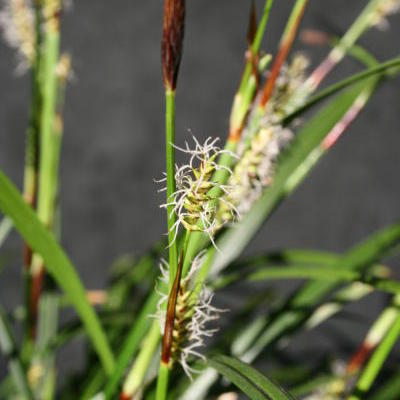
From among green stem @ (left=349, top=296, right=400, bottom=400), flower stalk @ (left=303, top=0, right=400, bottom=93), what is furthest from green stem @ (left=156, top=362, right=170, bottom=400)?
flower stalk @ (left=303, top=0, right=400, bottom=93)

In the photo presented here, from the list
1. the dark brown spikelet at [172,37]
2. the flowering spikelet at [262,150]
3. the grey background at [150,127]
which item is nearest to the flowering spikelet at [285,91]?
the flowering spikelet at [262,150]

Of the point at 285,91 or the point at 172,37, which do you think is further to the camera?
the point at 285,91

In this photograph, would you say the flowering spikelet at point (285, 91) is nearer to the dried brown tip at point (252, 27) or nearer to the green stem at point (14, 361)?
the dried brown tip at point (252, 27)

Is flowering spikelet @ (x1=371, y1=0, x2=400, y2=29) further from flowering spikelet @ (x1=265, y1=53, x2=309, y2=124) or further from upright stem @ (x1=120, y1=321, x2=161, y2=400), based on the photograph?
upright stem @ (x1=120, y1=321, x2=161, y2=400)

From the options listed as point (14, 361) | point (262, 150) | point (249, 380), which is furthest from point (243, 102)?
point (14, 361)

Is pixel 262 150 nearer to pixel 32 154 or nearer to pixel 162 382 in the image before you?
pixel 162 382
